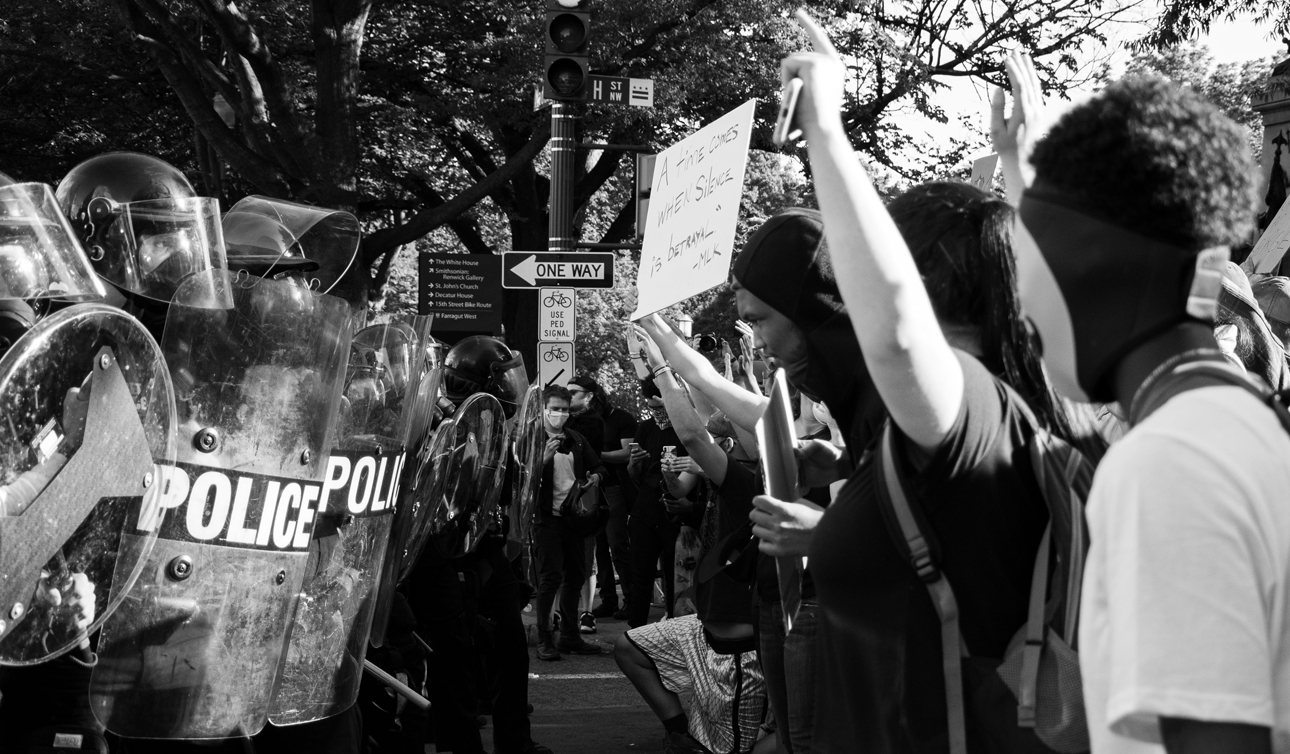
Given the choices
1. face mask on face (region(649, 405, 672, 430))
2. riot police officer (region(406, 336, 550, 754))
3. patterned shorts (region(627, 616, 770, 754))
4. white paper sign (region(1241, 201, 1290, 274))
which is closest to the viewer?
patterned shorts (region(627, 616, 770, 754))

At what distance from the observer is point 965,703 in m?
1.89

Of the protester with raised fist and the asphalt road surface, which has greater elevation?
the protester with raised fist

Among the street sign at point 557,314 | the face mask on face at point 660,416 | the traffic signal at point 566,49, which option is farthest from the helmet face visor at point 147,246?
the street sign at point 557,314

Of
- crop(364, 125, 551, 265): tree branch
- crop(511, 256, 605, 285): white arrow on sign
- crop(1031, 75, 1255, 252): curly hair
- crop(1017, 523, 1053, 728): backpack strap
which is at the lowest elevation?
crop(1017, 523, 1053, 728): backpack strap

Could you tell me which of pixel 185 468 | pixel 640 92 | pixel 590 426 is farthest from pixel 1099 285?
pixel 590 426

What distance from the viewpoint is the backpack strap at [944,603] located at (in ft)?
6.15

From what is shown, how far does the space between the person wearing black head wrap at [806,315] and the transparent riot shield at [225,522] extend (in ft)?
4.64

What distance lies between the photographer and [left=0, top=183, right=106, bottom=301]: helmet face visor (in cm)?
309

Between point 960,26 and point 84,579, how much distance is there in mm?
18634

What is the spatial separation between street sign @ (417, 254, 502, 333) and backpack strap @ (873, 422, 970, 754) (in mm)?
18295

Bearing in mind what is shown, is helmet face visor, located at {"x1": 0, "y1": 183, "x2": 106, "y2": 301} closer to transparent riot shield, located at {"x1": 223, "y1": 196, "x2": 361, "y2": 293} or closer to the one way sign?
transparent riot shield, located at {"x1": 223, "y1": 196, "x2": 361, "y2": 293}

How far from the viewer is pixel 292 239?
3.99 meters

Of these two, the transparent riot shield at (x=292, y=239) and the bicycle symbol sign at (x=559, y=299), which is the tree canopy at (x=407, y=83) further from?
the transparent riot shield at (x=292, y=239)

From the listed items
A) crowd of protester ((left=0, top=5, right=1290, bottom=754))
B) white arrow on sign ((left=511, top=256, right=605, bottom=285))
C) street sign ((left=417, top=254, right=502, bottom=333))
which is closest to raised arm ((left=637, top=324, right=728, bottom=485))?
crowd of protester ((left=0, top=5, right=1290, bottom=754))
